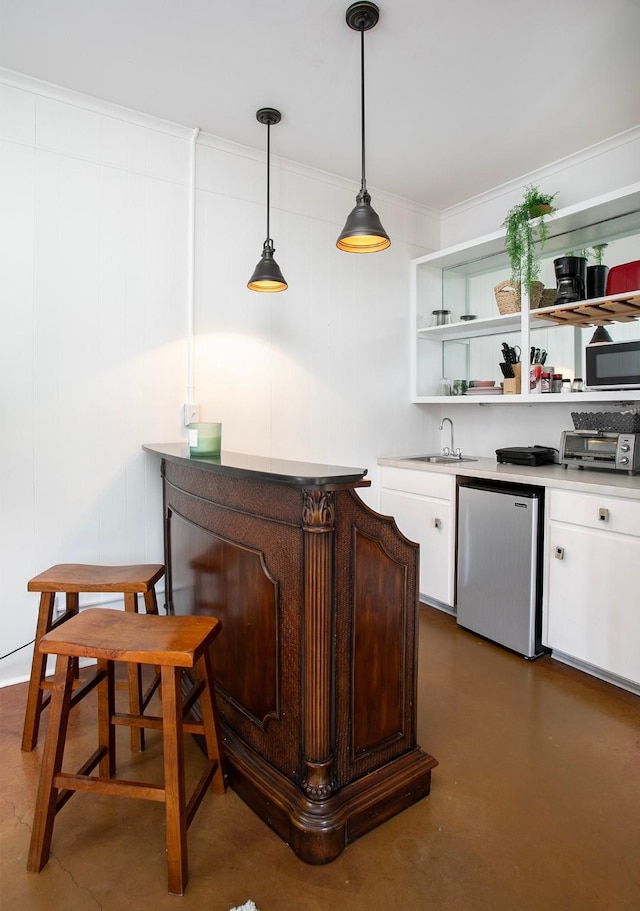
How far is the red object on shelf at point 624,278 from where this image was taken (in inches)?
99.4

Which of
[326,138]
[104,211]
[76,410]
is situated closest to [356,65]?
[326,138]

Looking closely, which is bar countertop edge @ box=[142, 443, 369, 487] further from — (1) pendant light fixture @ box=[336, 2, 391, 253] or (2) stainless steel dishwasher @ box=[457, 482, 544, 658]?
(2) stainless steel dishwasher @ box=[457, 482, 544, 658]

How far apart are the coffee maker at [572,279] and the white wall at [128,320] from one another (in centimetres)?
127

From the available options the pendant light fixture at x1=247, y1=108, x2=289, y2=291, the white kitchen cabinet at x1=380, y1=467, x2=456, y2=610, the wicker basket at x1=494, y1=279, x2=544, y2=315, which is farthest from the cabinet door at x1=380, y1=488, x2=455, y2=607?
the pendant light fixture at x1=247, y1=108, x2=289, y2=291

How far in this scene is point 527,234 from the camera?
2.94 m

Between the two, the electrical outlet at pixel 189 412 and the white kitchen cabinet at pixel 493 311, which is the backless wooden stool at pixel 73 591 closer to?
the electrical outlet at pixel 189 412

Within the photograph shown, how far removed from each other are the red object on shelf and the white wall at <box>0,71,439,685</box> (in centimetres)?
151

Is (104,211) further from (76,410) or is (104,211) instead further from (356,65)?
(356,65)

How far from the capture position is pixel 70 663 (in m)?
1.42

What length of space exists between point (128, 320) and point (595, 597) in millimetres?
2624

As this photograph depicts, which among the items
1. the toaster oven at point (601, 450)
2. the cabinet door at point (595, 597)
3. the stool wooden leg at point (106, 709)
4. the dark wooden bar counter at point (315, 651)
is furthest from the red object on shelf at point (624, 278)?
the stool wooden leg at point (106, 709)

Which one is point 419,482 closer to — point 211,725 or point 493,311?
point 493,311

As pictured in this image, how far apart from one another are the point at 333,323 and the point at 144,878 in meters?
2.85

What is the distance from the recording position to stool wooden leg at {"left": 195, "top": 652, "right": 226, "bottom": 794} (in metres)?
1.61
